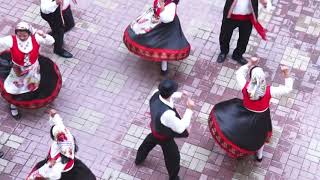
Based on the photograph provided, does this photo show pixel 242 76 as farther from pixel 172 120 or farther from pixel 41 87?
pixel 41 87

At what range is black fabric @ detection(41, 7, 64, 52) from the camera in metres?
8.32

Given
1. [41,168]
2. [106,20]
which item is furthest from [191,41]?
[41,168]

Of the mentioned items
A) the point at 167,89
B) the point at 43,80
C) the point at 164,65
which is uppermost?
the point at 167,89

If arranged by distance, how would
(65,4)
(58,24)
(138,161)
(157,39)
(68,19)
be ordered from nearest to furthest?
1. (138,161)
2. (157,39)
3. (65,4)
4. (58,24)
5. (68,19)

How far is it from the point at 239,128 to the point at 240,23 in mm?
1805

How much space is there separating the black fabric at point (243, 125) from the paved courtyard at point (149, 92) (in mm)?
626

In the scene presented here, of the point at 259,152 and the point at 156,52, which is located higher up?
the point at 156,52

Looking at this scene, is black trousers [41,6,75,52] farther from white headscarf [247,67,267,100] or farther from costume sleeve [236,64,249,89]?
white headscarf [247,67,267,100]

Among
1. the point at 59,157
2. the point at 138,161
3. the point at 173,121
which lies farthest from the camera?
the point at 138,161

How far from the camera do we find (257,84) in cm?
696

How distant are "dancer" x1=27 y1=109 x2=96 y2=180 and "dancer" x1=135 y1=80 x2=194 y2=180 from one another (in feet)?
3.12

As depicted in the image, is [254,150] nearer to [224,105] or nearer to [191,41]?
[224,105]

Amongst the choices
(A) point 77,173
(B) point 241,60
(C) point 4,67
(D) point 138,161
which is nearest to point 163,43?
(B) point 241,60

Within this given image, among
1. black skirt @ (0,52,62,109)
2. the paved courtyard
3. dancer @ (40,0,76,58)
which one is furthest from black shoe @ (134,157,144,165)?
dancer @ (40,0,76,58)
